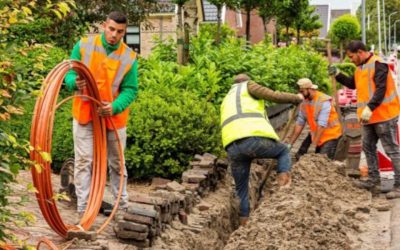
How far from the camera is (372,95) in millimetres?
10930

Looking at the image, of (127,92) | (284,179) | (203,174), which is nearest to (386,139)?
(284,179)

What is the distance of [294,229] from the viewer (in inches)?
322

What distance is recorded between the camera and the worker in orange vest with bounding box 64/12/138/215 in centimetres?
793

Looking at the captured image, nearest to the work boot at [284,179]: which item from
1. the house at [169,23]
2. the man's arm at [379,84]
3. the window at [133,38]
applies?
the man's arm at [379,84]

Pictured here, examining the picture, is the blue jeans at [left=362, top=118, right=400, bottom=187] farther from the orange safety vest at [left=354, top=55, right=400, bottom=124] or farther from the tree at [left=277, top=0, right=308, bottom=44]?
the tree at [left=277, top=0, right=308, bottom=44]

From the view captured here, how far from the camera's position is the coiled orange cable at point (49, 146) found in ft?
21.5

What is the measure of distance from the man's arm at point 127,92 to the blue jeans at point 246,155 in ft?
6.35

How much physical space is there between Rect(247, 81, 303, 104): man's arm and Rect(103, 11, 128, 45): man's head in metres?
2.21

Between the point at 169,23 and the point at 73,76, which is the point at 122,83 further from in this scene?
the point at 169,23

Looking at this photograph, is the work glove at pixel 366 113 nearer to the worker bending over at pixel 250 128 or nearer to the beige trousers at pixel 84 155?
the worker bending over at pixel 250 128

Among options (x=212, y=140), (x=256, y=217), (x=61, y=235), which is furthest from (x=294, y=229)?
(x=212, y=140)

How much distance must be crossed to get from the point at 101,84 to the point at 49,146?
161 centimetres

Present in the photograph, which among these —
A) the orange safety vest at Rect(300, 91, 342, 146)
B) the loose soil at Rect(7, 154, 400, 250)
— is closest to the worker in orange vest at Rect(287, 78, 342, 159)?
the orange safety vest at Rect(300, 91, 342, 146)

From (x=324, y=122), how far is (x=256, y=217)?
13.5ft
